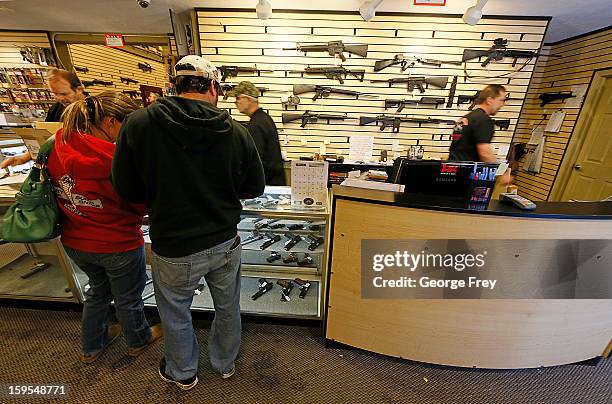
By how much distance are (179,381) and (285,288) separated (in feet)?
2.97

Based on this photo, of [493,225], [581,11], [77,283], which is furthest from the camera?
[581,11]

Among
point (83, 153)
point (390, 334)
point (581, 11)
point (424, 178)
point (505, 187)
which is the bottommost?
point (390, 334)

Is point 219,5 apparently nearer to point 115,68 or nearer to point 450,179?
point 450,179

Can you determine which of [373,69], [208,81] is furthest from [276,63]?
[208,81]

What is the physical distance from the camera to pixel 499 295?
133 cm

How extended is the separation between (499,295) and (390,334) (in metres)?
0.64

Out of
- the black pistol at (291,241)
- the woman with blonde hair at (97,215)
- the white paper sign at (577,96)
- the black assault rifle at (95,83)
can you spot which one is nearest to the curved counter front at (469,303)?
the black pistol at (291,241)

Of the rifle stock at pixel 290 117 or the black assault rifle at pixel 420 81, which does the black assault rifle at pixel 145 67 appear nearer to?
the rifle stock at pixel 290 117

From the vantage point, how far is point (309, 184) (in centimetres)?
160

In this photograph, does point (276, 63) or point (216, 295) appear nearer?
point (216, 295)

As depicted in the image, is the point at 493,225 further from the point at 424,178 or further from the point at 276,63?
the point at 276,63

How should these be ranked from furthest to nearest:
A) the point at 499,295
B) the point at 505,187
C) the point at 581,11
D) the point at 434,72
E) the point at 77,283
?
the point at 434,72 < the point at 581,11 < the point at 505,187 < the point at 77,283 < the point at 499,295

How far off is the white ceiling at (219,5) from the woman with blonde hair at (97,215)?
3.05 m

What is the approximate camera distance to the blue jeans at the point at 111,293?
130cm
